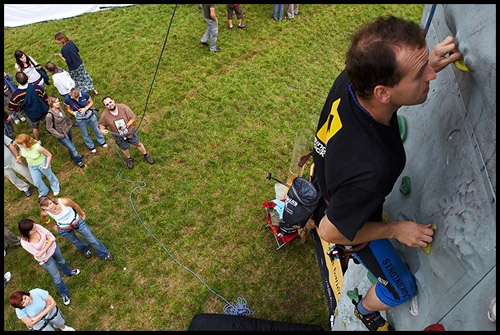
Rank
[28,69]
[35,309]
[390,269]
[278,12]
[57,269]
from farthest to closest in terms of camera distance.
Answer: [278,12], [28,69], [57,269], [35,309], [390,269]

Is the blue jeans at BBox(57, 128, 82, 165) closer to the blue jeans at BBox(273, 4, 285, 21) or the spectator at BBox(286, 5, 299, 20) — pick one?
the blue jeans at BBox(273, 4, 285, 21)

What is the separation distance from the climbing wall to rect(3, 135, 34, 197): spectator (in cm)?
711

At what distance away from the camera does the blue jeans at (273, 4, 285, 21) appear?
1121cm

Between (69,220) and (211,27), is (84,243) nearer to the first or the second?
(69,220)

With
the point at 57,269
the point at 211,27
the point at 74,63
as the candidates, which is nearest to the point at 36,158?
the point at 57,269

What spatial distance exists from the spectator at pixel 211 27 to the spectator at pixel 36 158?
546 cm

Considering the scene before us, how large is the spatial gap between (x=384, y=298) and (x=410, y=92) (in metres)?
1.76

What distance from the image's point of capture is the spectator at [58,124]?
7.06 metres

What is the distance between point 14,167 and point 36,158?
2.38 ft

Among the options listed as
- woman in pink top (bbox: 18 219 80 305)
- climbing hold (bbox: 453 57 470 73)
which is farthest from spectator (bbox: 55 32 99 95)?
climbing hold (bbox: 453 57 470 73)

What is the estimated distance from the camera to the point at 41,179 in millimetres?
6941

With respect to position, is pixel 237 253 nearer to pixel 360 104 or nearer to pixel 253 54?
pixel 360 104

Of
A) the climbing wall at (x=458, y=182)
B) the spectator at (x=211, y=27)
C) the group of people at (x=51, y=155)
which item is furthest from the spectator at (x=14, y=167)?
the climbing wall at (x=458, y=182)

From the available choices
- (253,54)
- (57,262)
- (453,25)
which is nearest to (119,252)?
(57,262)
